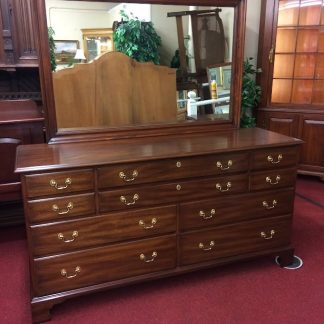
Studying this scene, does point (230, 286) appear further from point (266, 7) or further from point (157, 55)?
point (266, 7)

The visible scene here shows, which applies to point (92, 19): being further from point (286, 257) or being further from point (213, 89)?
point (286, 257)

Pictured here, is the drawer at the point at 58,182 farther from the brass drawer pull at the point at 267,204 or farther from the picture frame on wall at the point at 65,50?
the brass drawer pull at the point at 267,204

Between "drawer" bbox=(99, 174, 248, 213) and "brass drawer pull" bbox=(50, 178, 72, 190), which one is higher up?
"brass drawer pull" bbox=(50, 178, 72, 190)

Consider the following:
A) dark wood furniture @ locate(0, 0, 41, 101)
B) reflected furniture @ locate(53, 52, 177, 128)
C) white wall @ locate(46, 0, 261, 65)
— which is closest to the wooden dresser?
reflected furniture @ locate(53, 52, 177, 128)

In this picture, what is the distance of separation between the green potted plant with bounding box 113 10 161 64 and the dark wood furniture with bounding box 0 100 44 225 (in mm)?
777

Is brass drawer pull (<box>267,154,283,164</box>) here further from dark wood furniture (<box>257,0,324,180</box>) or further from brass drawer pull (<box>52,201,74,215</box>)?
dark wood furniture (<box>257,0,324,180</box>)

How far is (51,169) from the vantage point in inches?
60.8

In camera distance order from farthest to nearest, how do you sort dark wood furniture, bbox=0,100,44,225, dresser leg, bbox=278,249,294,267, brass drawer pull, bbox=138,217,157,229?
dark wood furniture, bbox=0,100,44,225, dresser leg, bbox=278,249,294,267, brass drawer pull, bbox=138,217,157,229

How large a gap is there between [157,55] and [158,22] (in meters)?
0.19

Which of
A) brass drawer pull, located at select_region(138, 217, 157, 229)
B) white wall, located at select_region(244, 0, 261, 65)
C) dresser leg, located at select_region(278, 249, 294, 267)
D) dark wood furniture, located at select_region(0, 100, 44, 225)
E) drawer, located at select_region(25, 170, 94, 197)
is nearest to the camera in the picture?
drawer, located at select_region(25, 170, 94, 197)

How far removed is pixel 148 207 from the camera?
5.80ft

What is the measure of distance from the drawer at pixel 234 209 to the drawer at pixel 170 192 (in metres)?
0.05

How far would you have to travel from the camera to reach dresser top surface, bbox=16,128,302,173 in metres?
1.62

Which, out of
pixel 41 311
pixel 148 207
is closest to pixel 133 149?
pixel 148 207
